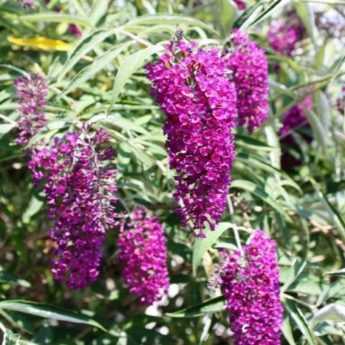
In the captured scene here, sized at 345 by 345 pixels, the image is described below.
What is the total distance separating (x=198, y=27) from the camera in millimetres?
1802

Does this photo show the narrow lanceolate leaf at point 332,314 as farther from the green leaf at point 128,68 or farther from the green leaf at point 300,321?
the green leaf at point 128,68

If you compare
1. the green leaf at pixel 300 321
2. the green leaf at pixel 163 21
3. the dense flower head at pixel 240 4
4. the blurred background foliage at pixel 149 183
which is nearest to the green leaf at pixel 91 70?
the blurred background foliage at pixel 149 183

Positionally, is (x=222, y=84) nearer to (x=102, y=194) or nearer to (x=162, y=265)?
(x=102, y=194)

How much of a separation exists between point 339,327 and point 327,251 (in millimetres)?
484

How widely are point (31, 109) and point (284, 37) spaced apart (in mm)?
1145

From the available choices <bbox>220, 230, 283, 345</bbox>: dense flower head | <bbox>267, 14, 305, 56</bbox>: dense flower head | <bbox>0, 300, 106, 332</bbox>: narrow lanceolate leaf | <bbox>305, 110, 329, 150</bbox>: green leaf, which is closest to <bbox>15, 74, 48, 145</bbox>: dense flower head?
<bbox>0, 300, 106, 332</bbox>: narrow lanceolate leaf

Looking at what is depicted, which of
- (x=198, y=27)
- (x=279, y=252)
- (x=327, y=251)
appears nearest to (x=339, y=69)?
(x=198, y=27)

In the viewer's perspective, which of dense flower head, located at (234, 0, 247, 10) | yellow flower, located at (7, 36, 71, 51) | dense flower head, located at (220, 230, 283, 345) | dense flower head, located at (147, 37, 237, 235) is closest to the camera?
dense flower head, located at (147, 37, 237, 235)

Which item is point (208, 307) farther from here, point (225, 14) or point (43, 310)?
point (225, 14)

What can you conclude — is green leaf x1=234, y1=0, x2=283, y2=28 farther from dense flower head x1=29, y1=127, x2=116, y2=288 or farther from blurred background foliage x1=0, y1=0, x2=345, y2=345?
dense flower head x1=29, y1=127, x2=116, y2=288

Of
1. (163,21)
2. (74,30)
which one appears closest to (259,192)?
(163,21)

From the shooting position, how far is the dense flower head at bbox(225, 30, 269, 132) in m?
1.69

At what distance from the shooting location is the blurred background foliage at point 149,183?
5.48 ft

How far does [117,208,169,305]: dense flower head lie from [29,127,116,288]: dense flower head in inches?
4.0
